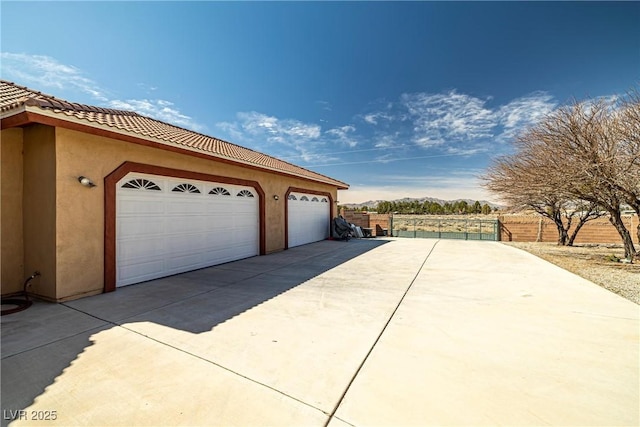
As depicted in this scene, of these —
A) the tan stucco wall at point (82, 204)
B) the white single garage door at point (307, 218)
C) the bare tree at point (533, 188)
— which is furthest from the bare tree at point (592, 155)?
the tan stucco wall at point (82, 204)

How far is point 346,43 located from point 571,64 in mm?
9728

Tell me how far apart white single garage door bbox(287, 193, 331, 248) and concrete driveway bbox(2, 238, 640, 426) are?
7.66m

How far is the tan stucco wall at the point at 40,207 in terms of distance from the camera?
17.6ft

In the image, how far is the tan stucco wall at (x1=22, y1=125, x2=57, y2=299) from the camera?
17.6 ft

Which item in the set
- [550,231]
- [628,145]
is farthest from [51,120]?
[550,231]

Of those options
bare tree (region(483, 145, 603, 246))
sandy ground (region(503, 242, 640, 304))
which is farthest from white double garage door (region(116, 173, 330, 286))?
bare tree (region(483, 145, 603, 246))

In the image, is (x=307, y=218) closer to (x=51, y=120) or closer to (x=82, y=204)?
(x=82, y=204)

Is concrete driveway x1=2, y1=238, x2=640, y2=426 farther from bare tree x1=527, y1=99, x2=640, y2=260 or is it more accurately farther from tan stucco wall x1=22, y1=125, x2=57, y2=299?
bare tree x1=527, y1=99, x2=640, y2=260

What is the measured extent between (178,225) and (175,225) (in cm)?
10

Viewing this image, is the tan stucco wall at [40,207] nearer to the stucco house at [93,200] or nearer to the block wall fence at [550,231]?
the stucco house at [93,200]

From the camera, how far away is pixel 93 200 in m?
5.87

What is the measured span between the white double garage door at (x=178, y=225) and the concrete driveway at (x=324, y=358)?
946 mm

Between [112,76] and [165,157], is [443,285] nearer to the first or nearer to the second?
[165,157]

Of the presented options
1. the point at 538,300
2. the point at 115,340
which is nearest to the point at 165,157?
the point at 115,340
